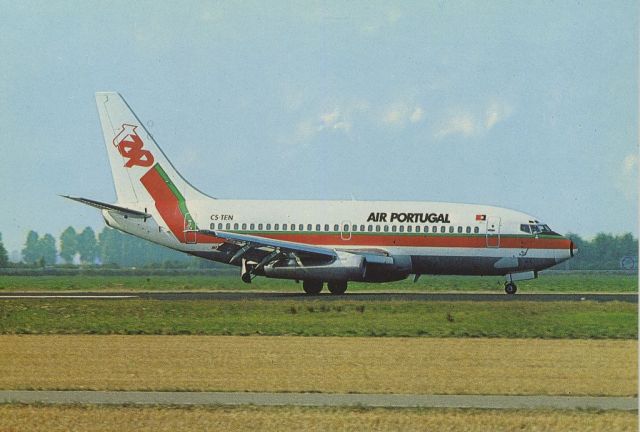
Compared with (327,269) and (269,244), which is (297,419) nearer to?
(269,244)

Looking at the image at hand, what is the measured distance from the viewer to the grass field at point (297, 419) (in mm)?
16531

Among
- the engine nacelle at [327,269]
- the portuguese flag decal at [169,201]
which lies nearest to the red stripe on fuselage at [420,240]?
the engine nacelle at [327,269]

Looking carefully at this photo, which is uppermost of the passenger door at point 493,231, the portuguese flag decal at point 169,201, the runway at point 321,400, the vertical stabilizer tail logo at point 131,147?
the vertical stabilizer tail logo at point 131,147

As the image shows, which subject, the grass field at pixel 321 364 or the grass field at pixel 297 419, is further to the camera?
the grass field at pixel 321 364

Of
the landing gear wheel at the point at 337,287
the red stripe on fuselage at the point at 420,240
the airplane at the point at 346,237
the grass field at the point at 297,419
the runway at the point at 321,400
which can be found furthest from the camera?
the landing gear wheel at the point at 337,287

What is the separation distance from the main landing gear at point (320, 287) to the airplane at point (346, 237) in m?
0.04

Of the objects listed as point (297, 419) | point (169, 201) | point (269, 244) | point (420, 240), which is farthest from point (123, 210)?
point (297, 419)

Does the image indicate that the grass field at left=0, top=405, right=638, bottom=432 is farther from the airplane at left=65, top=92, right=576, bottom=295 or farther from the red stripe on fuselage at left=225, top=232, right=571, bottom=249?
the red stripe on fuselage at left=225, top=232, right=571, bottom=249

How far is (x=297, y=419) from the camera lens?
1705 centimetres

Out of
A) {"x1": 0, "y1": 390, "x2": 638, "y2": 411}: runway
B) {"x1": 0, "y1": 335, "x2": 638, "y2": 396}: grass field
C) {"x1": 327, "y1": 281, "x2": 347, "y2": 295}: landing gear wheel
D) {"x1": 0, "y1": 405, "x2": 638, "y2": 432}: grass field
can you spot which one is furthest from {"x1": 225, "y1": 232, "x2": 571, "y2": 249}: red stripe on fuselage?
{"x1": 0, "y1": 405, "x2": 638, "y2": 432}: grass field

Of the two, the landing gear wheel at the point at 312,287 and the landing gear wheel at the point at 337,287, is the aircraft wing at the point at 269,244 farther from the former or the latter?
the landing gear wheel at the point at 312,287

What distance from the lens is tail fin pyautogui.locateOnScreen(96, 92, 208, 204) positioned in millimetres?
53781

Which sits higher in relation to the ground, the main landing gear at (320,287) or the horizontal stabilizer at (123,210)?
the horizontal stabilizer at (123,210)

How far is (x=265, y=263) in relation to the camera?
4816 centimetres
